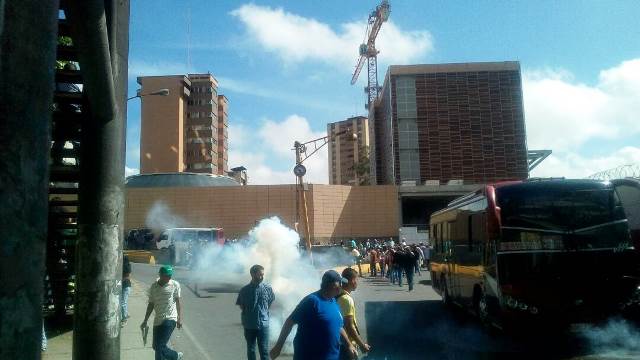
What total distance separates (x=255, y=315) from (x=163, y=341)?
1.32 meters

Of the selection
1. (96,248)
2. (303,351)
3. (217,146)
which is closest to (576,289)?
(303,351)

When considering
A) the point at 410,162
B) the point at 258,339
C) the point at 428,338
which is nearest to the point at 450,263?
the point at 428,338

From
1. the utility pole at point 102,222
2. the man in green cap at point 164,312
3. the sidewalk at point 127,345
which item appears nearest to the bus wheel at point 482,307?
the man in green cap at point 164,312

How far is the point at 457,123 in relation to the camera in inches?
2387

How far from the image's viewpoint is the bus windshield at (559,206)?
9953mm

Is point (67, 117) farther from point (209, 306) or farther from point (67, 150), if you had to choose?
point (209, 306)

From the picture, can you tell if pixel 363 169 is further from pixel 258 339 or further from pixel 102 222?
pixel 102 222

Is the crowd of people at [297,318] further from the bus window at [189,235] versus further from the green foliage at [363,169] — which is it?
the green foliage at [363,169]

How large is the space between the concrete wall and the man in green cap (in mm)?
45696

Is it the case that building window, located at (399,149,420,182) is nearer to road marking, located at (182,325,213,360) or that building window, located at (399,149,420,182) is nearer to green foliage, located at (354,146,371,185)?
green foliage, located at (354,146,371,185)

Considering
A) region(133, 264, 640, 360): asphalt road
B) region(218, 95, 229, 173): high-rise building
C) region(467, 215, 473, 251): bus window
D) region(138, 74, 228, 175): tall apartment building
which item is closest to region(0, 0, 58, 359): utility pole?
region(133, 264, 640, 360): asphalt road

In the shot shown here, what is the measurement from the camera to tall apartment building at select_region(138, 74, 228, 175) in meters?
78.8

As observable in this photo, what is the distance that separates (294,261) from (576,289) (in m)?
10.4

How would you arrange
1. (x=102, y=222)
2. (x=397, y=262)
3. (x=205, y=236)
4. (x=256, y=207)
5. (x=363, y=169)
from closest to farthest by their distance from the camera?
(x=102, y=222) < (x=397, y=262) < (x=205, y=236) < (x=256, y=207) < (x=363, y=169)
